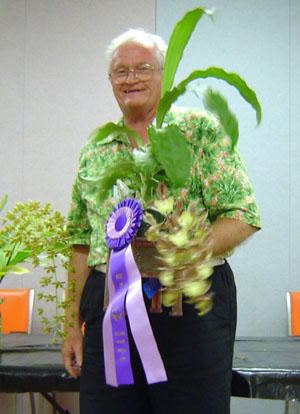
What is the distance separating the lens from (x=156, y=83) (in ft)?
3.92

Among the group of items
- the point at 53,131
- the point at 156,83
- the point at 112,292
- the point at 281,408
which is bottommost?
the point at 281,408

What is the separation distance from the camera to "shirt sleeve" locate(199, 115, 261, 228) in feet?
3.64

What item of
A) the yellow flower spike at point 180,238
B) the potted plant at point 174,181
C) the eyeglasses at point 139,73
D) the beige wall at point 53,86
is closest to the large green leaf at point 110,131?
the potted plant at point 174,181

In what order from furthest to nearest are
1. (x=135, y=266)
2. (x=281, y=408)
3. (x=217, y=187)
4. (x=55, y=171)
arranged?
(x=55, y=171), (x=281, y=408), (x=217, y=187), (x=135, y=266)

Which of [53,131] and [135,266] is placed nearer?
[135,266]

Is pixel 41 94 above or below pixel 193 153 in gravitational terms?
above

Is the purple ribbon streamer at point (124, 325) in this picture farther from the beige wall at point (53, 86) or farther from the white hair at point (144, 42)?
the beige wall at point (53, 86)

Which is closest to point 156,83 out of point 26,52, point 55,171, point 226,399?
point 226,399

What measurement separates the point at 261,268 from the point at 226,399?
254 cm

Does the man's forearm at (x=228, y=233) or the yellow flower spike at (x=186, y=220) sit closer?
the yellow flower spike at (x=186, y=220)

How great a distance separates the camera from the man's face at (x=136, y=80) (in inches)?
46.4

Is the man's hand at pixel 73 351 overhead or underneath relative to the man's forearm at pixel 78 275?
underneath

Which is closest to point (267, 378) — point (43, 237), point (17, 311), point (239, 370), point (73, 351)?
point (239, 370)

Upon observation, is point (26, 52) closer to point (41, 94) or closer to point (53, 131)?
point (41, 94)
